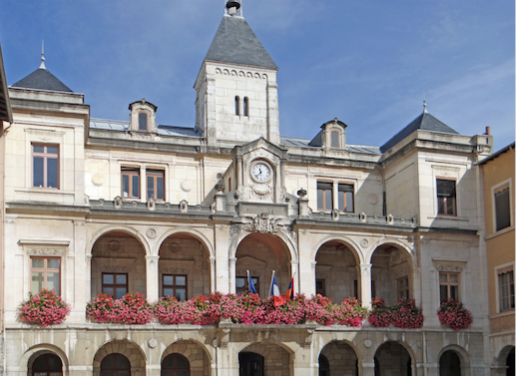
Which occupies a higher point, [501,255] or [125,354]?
[501,255]

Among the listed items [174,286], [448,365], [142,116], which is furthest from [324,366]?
[142,116]

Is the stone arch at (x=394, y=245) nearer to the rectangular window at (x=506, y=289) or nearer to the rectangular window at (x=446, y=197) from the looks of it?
the rectangular window at (x=446, y=197)

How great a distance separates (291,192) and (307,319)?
7212 mm

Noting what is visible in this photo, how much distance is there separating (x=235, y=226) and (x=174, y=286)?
12.7 feet

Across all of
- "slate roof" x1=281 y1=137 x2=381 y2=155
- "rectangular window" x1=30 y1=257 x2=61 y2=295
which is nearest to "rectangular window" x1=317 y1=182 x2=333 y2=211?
"slate roof" x1=281 y1=137 x2=381 y2=155

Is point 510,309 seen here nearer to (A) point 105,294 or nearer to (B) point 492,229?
(B) point 492,229

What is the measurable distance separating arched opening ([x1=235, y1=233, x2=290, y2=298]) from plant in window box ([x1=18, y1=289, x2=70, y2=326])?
8742 millimetres

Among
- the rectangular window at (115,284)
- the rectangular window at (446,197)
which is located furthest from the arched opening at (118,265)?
the rectangular window at (446,197)

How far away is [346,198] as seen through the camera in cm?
3872

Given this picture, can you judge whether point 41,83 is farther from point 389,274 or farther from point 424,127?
point 389,274

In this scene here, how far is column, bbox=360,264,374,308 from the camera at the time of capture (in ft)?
112

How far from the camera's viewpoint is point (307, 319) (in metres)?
32.3

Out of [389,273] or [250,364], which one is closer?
[250,364]

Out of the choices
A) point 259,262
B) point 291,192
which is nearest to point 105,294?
point 259,262
